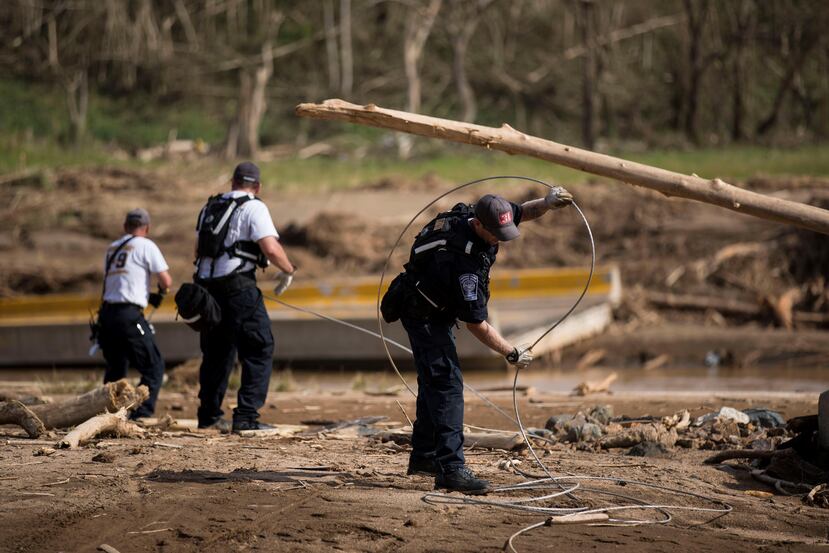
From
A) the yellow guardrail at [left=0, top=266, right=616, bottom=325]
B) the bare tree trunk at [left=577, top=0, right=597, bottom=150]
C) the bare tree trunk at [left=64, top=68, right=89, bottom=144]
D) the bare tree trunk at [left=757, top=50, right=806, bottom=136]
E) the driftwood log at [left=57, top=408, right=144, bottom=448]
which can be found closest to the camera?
the driftwood log at [left=57, top=408, right=144, bottom=448]

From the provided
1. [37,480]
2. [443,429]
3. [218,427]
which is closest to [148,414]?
[218,427]

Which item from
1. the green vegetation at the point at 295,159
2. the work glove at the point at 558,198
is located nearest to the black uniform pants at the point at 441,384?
the work glove at the point at 558,198

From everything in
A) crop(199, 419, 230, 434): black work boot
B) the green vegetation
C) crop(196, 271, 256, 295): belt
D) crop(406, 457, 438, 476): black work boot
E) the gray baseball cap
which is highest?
the green vegetation

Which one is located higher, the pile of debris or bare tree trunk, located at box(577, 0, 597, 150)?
bare tree trunk, located at box(577, 0, 597, 150)

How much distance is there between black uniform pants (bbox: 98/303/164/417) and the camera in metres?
8.95

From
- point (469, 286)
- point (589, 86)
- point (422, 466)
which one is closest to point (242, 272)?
point (422, 466)

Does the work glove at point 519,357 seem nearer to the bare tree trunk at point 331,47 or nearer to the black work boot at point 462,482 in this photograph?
the black work boot at point 462,482

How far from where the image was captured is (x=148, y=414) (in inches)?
353

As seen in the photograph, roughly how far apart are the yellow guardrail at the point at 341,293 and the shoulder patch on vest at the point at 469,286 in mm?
10081

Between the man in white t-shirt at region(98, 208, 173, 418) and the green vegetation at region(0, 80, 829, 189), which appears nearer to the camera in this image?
the man in white t-shirt at region(98, 208, 173, 418)

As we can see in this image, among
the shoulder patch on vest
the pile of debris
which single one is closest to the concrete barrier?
the pile of debris

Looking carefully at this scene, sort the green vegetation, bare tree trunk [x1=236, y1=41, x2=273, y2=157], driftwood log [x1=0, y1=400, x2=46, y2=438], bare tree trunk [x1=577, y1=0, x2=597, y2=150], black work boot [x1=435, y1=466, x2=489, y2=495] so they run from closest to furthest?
1. black work boot [x1=435, y1=466, x2=489, y2=495]
2. driftwood log [x1=0, y1=400, x2=46, y2=438]
3. the green vegetation
4. bare tree trunk [x1=577, y1=0, x2=597, y2=150]
5. bare tree trunk [x1=236, y1=41, x2=273, y2=157]

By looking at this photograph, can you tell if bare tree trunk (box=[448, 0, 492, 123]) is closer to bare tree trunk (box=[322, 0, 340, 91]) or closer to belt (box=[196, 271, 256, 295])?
bare tree trunk (box=[322, 0, 340, 91])

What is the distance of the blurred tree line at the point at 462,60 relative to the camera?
29.8 meters
